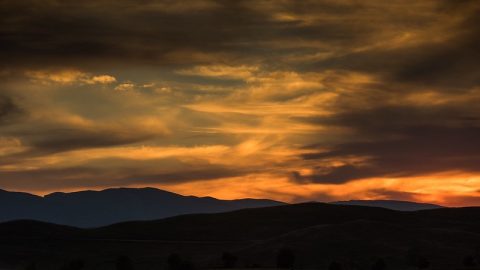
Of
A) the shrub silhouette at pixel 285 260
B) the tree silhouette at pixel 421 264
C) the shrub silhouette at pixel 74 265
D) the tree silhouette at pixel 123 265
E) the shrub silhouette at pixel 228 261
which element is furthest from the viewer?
the shrub silhouette at pixel 74 265

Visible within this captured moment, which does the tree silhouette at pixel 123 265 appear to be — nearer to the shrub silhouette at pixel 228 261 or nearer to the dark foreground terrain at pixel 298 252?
the dark foreground terrain at pixel 298 252

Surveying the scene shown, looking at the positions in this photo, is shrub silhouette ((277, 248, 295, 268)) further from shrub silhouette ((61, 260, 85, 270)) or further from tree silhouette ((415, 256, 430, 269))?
shrub silhouette ((61, 260, 85, 270))

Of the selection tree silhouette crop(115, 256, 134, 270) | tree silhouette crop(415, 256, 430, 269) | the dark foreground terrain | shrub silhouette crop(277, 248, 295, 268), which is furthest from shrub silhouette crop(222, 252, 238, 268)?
tree silhouette crop(415, 256, 430, 269)

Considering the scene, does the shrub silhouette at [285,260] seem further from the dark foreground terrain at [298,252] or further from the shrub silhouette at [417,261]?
the shrub silhouette at [417,261]

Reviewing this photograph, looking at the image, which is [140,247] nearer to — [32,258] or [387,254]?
[32,258]

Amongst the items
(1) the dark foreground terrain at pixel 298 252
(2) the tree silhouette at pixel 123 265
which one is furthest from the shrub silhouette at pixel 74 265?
(2) the tree silhouette at pixel 123 265

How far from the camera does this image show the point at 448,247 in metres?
154

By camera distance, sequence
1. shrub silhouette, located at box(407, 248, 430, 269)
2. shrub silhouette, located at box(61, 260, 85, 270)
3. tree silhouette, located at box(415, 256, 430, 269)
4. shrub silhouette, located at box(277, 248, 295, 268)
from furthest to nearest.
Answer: shrub silhouette, located at box(61, 260, 85, 270) → shrub silhouette, located at box(277, 248, 295, 268) → shrub silhouette, located at box(407, 248, 430, 269) → tree silhouette, located at box(415, 256, 430, 269)

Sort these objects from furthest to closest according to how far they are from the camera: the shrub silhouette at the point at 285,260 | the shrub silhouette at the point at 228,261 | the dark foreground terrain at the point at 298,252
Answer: the shrub silhouette at the point at 228,261
the dark foreground terrain at the point at 298,252
the shrub silhouette at the point at 285,260

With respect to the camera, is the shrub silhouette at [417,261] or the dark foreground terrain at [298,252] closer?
the shrub silhouette at [417,261]

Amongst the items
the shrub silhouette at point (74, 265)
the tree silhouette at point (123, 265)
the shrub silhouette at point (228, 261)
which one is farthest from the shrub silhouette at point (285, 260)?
the shrub silhouette at point (74, 265)

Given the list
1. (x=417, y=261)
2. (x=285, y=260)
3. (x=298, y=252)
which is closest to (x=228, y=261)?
(x=285, y=260)

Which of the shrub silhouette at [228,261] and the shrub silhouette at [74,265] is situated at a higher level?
the shrub silhouette at [228,261]

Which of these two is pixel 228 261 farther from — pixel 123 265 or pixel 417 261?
pixel 417 261
